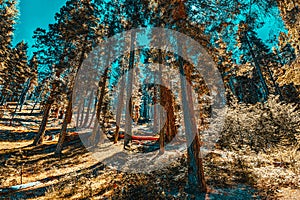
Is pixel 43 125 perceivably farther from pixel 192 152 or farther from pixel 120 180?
pixel 192 152

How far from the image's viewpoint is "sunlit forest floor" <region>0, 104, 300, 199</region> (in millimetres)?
6965

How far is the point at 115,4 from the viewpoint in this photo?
16.6 metres

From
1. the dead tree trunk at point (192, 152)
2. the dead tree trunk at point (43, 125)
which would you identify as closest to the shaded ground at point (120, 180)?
the dead tree trunk at point (192, 152)

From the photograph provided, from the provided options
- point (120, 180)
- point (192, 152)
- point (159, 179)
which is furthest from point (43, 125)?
point (192, 152)

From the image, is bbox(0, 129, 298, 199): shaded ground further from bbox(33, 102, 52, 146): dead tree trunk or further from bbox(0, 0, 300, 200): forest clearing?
bbox(33, 102, 52, 146): dead tree trunk

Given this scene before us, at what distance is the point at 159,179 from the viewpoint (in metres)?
8.45

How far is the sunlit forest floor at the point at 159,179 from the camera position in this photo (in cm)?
696

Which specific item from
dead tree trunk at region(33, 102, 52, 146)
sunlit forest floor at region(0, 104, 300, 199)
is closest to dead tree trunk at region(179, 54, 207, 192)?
sunlit forest floor at region(0, 104, 300, 199)

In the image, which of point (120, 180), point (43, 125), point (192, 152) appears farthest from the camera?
point (43, 125)

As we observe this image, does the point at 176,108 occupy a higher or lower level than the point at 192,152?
higher

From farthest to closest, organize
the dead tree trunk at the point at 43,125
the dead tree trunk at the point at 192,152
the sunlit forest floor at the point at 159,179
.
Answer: the dead tree trunk at the point at 43,125 < the sunlit forest floor at the point at 159,179 < the dead tree trunk at the point at 192,152

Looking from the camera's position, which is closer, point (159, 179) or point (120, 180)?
point (159, 179)

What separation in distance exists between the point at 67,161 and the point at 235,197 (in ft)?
35.1

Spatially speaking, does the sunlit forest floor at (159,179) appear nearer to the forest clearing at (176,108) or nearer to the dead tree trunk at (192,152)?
the forest clearing at (176,108)
